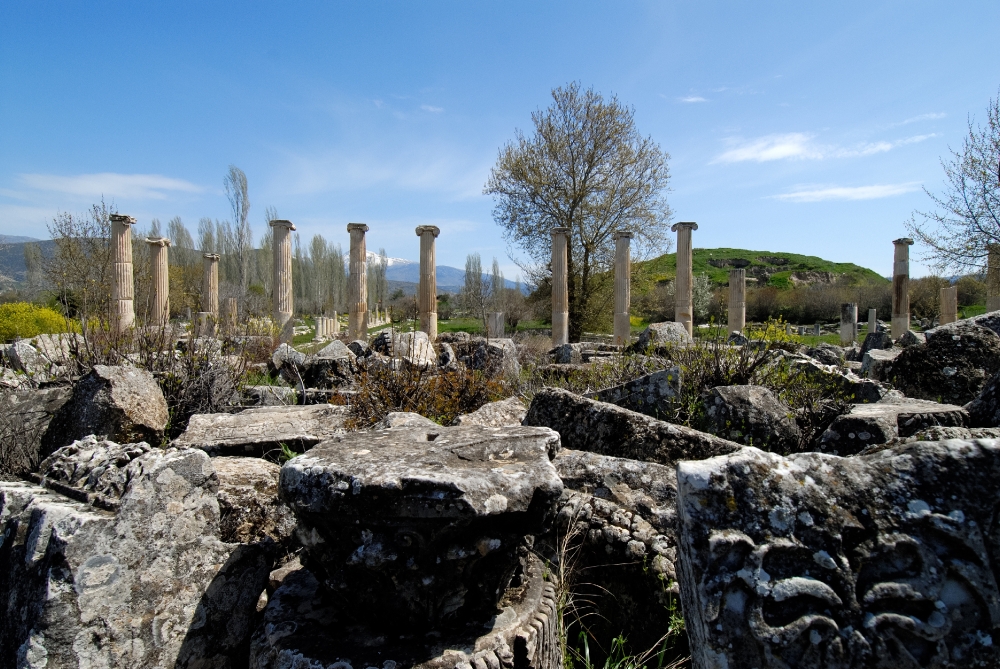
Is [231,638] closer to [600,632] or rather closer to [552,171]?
[600,632]

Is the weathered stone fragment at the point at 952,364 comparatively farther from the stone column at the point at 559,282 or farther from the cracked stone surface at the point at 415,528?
the stone column at the point at 559,282

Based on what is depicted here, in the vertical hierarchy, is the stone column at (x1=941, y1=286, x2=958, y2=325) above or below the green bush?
above

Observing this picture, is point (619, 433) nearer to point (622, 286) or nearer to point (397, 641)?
point (397, 641)

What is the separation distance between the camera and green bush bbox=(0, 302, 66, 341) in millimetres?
15945

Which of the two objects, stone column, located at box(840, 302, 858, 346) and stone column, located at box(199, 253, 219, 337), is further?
stone column, located at box(840, 302, 858, 346)

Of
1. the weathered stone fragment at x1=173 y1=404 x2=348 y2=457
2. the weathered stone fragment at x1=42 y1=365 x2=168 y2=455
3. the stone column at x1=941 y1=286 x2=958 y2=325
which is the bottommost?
the weathered stone fragment at x1=173 y1=404 x2=348 y2=457

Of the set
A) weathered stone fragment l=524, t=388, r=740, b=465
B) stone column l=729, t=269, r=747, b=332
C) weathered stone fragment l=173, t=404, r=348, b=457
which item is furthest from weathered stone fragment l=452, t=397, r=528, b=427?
stone column l=729, t=269, r=747, b=332

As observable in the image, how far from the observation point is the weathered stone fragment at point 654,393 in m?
4.41

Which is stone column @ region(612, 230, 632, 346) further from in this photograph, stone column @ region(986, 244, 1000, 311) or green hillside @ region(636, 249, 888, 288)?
green hillside @ region(636, 249, 888, 288)

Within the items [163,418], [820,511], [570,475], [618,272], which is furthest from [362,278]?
[820,511]

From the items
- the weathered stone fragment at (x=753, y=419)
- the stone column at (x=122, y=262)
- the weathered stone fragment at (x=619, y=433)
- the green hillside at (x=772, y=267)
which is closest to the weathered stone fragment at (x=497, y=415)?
the weathered stone fragment at (x=619, y=433)

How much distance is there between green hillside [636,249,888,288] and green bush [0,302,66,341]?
43656mm

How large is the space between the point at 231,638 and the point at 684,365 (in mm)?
4267

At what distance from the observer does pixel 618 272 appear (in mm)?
20906
